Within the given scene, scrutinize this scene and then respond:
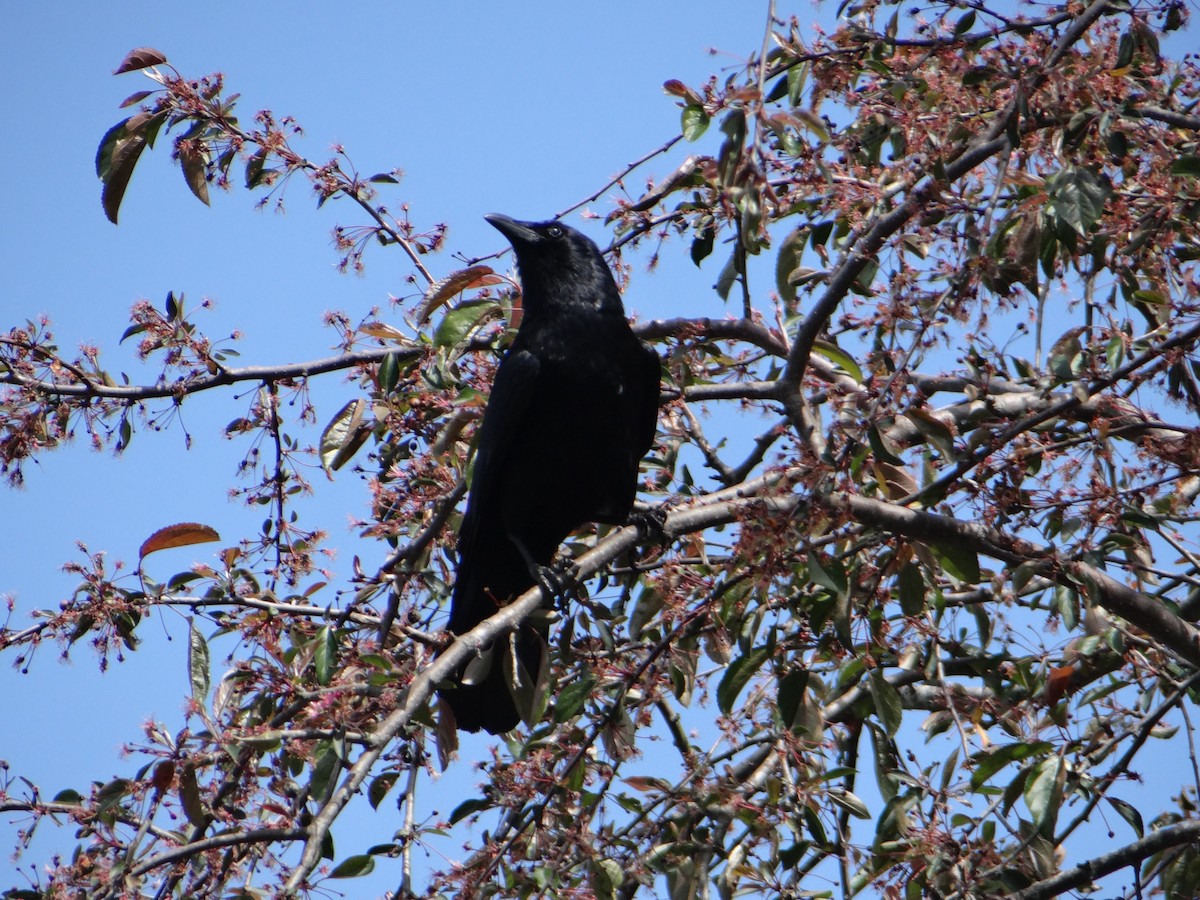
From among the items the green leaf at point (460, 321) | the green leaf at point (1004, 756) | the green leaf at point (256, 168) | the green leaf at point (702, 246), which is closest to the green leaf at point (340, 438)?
the green leaf at point (460, 321)

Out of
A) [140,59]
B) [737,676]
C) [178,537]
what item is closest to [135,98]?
[140,59]

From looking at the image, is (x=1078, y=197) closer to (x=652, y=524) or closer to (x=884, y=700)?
(x=884, y=700)

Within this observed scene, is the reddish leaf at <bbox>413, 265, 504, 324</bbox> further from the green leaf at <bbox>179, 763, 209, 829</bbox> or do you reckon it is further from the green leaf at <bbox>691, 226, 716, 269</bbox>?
the green leaf at <bbox>179, 763, 209, 829</bbox>

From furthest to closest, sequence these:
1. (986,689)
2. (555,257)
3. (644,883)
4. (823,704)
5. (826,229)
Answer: (555,257), (826,229), (986,689), (823,704), (644,883)

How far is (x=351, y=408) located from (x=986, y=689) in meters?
2.44

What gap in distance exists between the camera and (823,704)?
3.67 metres

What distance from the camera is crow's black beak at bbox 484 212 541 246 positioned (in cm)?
548

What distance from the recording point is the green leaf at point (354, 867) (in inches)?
130

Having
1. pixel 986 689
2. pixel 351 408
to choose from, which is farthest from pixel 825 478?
A: pixel 351 408

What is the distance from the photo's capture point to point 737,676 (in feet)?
11.1

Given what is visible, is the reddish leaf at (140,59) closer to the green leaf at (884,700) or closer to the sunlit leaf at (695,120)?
the sunlit leaf at (695,120)

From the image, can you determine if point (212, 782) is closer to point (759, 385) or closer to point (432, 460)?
point (432, 460)

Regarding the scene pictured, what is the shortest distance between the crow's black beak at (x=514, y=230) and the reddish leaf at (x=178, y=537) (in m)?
2.39

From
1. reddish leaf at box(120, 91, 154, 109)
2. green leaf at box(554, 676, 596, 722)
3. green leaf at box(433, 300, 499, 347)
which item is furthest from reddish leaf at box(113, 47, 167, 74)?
green leaf at box(554, 676, 596, 722)
